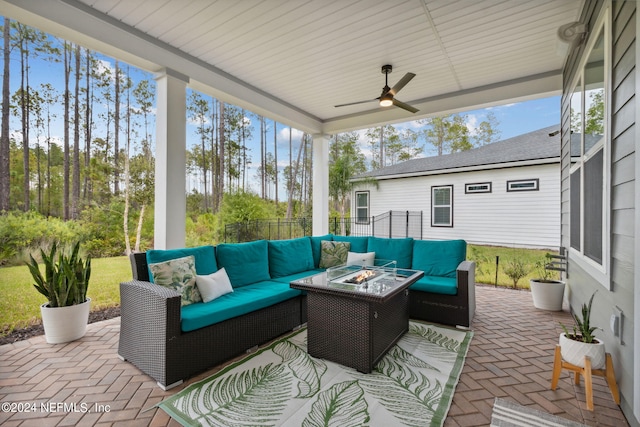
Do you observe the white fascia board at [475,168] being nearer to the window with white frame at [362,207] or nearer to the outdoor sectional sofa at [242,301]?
the window with white frame at [362,207]

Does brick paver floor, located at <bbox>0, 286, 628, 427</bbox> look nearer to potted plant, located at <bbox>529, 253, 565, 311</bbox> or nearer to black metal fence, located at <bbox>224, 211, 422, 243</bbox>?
potted plant, located at <bbox>529, 253, 565, 311</bbox>

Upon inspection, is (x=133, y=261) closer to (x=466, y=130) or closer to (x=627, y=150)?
(x=627, y=150)

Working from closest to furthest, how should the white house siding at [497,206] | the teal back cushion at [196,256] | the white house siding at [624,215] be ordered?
the white house siding at [624,215]
the teal back cushion at [196,256]
the white house siding at [497,206]

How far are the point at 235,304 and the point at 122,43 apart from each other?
119 inches

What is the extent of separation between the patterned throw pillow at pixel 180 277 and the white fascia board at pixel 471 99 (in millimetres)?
4377

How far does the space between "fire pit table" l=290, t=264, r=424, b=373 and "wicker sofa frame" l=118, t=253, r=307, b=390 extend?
0.61 m

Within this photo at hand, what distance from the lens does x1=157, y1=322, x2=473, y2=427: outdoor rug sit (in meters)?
1.86

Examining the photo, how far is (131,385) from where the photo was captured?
88.3 inches

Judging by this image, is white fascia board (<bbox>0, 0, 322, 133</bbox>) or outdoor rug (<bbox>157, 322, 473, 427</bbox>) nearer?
outdoor rug (<bbox>157, 322, 473, 427</bbox>)

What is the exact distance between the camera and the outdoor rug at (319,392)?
186 centimetres

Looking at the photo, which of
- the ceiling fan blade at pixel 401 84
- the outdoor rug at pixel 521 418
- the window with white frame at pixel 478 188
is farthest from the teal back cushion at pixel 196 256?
the window with white frame at pixel 478 188

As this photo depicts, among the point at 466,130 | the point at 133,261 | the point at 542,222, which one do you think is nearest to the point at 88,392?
the point at 133,261

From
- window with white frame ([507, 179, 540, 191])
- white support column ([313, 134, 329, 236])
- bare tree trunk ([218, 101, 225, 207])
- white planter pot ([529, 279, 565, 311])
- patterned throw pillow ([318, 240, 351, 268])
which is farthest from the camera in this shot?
bare tree trunk ([218, 101, 225, 207])

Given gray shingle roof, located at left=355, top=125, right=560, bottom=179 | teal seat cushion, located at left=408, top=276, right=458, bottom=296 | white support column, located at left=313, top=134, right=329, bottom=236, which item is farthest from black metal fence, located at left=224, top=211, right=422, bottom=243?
teal seat cushion, located at left=408, top=276, right=458, bottom=296
